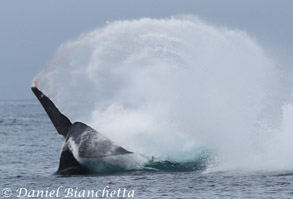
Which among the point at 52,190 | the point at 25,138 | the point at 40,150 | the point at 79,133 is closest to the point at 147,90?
the point at 79,133

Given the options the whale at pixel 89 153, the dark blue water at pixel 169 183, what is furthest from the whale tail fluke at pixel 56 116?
the dark blue water at pixel 169 183

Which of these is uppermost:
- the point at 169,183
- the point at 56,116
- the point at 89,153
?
the point at 56,116

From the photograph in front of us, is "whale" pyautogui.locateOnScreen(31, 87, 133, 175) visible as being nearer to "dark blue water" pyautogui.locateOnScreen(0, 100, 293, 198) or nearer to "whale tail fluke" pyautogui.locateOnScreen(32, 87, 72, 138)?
"dark blue water" pyautogui.locateOnScreen(0, 100, 293, 198)

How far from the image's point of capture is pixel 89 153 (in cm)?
3788

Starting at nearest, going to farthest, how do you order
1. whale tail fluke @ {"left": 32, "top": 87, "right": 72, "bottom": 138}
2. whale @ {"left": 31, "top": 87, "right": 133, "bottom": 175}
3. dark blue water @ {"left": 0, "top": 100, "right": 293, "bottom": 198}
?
dark blue water @ {"left": 0, "top": 100, "right": 293, "bottom": 198} → whale @ {"left": 31, "top": 87, "right": 133, "bottom": 175} → whale tail fluke @ {"left": 32, "top": 87, "right": 72, "bottom": 138}

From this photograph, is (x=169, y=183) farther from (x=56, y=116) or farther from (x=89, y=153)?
(x=56, y=116)

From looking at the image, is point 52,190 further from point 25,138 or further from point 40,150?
point 25,138

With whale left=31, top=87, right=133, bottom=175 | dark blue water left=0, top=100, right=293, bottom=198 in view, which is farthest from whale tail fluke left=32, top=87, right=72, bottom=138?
dark blue water left=0, top=100, right=293, bottom=198

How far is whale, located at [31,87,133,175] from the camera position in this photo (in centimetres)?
3797

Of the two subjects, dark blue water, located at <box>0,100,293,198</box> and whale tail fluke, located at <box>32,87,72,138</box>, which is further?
whale tail fluke, located at <box>32,87,72,138</box>

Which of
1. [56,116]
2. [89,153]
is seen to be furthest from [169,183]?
[56,116]

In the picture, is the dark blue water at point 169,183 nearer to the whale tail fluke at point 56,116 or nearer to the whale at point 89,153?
the whale at point 89,153

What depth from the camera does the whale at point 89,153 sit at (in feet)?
125

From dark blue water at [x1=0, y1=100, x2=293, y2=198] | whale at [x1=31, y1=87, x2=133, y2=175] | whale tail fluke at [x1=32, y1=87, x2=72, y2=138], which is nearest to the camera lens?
dark blue water at [x1=0, y1=100, x2=293, y2=198]
